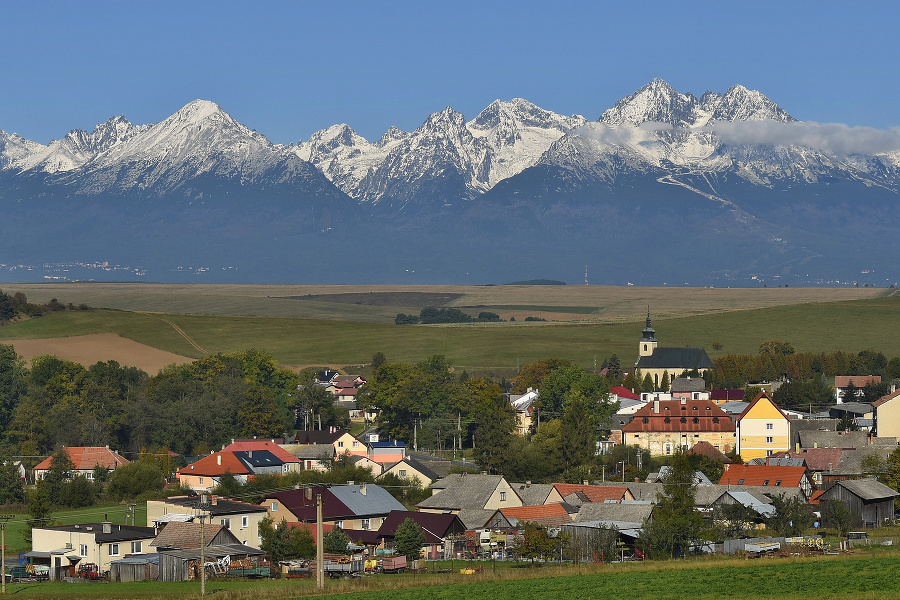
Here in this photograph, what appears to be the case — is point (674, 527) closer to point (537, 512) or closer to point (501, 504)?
point (537, 512)

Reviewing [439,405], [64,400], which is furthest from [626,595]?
[64,400]

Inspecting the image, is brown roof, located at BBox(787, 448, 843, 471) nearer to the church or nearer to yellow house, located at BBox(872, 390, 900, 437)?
yellow house, located at BBox(872, 390, 900, 437)

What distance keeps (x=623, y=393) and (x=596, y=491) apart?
2150 inches

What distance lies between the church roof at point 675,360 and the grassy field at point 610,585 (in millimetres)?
106527

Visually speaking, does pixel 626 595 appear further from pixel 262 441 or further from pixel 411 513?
pixel 262 441

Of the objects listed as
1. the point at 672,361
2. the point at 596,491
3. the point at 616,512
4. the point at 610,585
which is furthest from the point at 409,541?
the point at 672,361

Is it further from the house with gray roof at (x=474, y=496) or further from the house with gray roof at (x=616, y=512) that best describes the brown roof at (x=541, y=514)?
the house with gray roof at (x=474, y=496)

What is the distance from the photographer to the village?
5888 cm

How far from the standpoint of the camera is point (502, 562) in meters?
59.6

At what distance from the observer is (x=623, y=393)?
128375 millimetres

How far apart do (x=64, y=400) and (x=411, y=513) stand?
58.0 m

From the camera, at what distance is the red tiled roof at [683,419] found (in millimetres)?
104312

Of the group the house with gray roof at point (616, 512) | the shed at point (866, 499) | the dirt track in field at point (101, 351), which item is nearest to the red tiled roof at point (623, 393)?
the dirt track in field at point (101, 351)

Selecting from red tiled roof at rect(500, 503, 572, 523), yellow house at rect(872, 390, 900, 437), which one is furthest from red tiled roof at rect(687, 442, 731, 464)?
red tiled roof at rect(500, 503, 572, 523)
